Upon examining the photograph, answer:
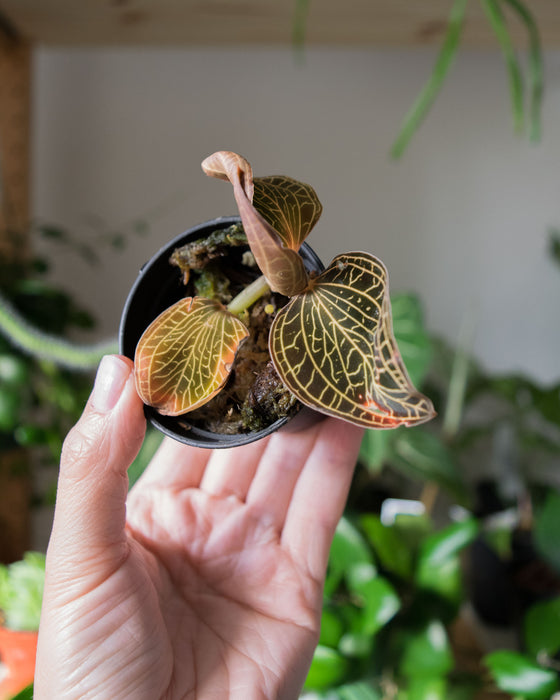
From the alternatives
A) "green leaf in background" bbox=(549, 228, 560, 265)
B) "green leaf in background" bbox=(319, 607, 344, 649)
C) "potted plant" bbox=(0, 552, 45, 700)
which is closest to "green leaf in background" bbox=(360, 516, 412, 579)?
"green leaf in background" bbox=(319, 607, 344, 649)

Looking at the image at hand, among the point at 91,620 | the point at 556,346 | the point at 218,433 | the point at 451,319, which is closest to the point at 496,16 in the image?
the point at 218,433

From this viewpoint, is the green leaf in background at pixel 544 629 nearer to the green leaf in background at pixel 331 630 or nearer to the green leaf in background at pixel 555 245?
the green leaf in background at pixel 331 630

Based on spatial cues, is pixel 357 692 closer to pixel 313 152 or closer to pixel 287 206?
pixel 287 206

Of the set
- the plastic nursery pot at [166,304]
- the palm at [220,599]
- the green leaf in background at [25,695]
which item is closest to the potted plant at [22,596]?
the green leaf in background at [25,695]

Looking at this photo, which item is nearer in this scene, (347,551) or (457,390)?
(347,551)

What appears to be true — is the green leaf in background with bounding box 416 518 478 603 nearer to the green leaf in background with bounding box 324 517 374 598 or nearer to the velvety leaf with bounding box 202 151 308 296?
the green leaf in background with bounding box 324 517 374 598

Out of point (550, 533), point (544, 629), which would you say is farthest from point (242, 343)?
point (550, 533)
